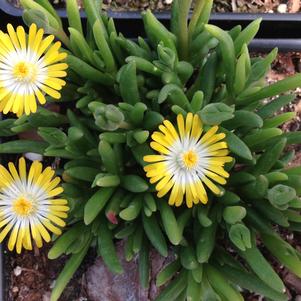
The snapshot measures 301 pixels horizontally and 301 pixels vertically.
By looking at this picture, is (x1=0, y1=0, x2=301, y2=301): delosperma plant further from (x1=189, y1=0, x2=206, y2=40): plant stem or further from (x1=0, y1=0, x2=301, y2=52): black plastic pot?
(x1=0, y1=0, x2=301, y2=52): black plastic pot

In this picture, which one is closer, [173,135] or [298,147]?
[173,135]

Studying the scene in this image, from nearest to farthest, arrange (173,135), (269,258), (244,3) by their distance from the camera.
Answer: (173,135)
(269,258)
(244,3)

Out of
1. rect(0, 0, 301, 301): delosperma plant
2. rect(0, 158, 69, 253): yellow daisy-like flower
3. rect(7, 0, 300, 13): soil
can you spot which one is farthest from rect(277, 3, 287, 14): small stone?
rect(0, 158, 69, 253): yellow daisy-like flower

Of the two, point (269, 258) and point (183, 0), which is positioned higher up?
point (183, 0)

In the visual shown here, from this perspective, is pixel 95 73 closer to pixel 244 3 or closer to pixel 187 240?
pixel 187 240

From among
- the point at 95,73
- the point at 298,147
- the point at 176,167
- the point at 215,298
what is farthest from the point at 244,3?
the point at 215,298

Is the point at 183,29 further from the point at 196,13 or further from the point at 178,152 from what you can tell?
the point at 178,152

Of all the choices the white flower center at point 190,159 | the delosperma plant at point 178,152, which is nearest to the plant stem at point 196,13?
the delosperma plant at point 178,152
